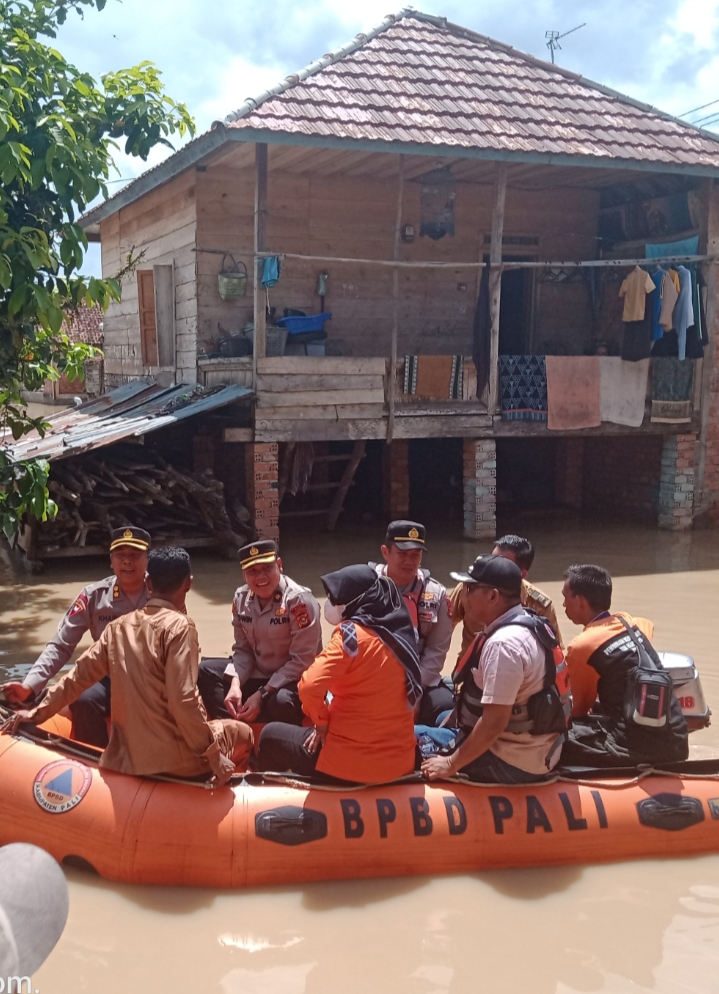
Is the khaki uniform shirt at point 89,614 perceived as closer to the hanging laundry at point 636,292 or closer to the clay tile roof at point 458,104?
the clay tile roof at point 458,104

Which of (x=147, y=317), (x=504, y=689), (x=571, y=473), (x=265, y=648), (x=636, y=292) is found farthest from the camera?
(x=571, y=473)

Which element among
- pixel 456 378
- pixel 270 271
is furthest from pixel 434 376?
pixel 270 271

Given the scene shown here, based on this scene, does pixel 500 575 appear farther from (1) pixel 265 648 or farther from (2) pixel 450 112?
(2) pixel 450 112

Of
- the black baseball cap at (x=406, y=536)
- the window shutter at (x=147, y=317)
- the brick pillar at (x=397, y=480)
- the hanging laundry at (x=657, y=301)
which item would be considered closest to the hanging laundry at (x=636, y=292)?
the hanging laundry at (x=657, y=301)

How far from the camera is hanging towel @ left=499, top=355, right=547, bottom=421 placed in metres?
11.4

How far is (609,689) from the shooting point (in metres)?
4.51

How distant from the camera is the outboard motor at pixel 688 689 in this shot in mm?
4734

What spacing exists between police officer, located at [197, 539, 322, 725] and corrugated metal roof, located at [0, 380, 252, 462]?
4351mm

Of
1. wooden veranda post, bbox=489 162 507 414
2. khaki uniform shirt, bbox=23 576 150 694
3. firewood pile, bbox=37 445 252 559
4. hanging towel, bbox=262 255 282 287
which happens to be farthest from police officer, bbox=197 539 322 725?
wooden veranda post, bbox=489 162 507 414

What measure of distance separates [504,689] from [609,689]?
35.2 inches

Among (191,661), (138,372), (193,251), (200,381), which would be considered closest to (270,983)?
(191,661)

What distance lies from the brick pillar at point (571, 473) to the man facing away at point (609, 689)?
9733 mm

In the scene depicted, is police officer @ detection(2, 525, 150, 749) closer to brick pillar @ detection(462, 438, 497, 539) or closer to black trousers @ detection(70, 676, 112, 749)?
black trousers @ detection(70, 676, 112, 749)

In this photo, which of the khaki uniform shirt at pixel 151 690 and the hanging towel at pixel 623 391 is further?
the hanging towel at pixel 623 391
